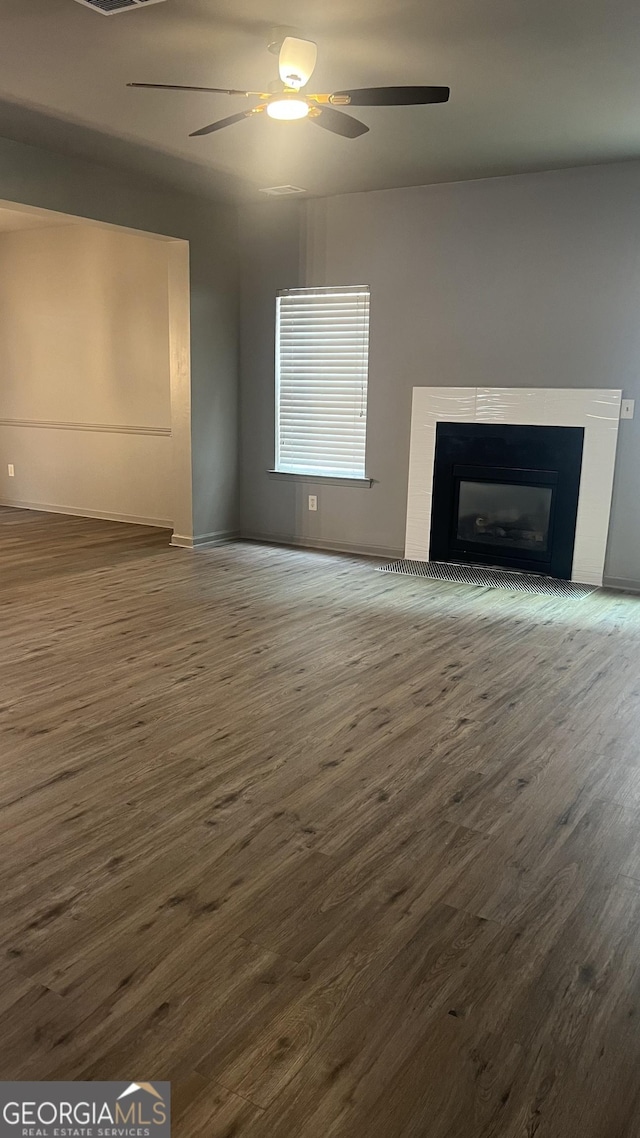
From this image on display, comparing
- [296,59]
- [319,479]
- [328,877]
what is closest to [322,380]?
[319,479]

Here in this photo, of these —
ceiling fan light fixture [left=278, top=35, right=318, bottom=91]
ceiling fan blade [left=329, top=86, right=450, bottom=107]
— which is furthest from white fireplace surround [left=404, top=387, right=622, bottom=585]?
ceiling fan light fixture [left=278, top=35, right=318, bottom=91]

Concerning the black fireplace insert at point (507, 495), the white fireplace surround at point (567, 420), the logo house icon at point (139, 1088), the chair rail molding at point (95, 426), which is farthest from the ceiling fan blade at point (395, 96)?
the chair rail molding at point (95, 426)

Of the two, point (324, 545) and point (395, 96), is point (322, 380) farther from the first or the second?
point (395, 96)

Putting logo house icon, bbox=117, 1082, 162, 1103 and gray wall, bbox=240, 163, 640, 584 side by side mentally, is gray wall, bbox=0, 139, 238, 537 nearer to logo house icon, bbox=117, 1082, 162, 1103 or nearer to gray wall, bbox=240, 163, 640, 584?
gray wall, bbox=240, 163, 640, 584

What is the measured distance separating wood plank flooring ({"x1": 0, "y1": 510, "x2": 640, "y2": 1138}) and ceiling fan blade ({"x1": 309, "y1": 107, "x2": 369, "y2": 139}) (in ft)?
8.03

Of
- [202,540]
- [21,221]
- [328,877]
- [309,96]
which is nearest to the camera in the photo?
[328,877]

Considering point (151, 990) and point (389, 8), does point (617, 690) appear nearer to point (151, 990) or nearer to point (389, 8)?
point (151, 990)

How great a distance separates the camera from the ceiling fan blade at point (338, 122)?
3615 mm

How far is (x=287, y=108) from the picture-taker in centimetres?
359

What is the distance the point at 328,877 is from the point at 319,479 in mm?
4768

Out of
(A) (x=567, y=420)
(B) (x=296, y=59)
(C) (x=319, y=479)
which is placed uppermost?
(B) (x=296, y=59)

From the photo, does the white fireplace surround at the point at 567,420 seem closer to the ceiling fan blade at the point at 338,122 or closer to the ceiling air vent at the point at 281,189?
the ceiling air vent at the point at 281,189

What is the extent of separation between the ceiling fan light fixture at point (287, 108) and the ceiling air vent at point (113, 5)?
0.69 m

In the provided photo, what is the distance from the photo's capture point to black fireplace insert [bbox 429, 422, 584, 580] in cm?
559
